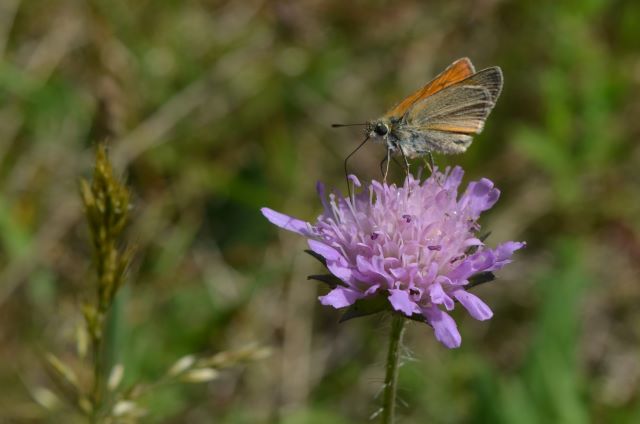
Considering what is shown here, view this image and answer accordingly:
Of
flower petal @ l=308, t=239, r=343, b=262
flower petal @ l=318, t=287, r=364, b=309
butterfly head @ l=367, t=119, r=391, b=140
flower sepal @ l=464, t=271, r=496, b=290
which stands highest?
butterfly head @ l=367, t=119, r=391, b=140

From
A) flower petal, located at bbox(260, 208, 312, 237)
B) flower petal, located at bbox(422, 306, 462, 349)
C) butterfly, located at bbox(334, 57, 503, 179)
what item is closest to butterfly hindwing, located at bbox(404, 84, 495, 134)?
butterfly, located at bbox(334, 57, 503, 179)

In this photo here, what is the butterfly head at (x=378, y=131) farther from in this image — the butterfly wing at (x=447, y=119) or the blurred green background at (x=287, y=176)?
the blurred green background at (x=287, y=176)

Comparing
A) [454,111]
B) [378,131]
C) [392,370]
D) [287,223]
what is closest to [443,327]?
[392,370]

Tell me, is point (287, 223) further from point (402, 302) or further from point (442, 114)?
point (442, 114)

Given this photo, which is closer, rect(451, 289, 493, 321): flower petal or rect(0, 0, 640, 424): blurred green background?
rect(451, 289, 493, 321): flower petal

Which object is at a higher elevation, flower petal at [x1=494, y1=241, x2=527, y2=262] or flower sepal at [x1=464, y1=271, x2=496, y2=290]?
flower petal at [x1=494, y1=241, x2=527, y2=262]

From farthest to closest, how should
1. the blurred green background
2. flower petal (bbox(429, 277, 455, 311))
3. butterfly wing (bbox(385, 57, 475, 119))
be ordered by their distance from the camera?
1. the blurred green background
2. butterfly wing (bbox(385, 57, 475, 119))
3. flower petal (bbox(429, 277, 455, 311))

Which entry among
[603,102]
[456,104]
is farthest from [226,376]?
→ [603,102]

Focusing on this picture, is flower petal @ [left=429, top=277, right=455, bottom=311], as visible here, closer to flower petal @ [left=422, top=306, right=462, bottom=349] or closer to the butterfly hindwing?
flower petal @ [left=422, top=306, right=462, bottom=349]
